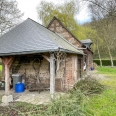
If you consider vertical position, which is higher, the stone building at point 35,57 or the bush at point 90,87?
the stone building at point 35,57

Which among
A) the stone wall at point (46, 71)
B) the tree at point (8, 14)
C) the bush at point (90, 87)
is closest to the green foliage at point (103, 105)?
the bush at point (90, 87)

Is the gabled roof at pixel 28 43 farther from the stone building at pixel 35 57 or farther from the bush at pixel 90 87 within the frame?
the bush at pixel 90 87

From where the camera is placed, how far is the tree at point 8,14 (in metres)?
13.0

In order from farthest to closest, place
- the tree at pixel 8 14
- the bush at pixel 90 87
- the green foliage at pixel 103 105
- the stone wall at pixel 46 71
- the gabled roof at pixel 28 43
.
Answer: the tree at pixel 8 14, the stone wall at pixel 46 71, the bush at pixel 90 87, the gabled roof at pixel 28 43, the green foliage at pixel 103 105

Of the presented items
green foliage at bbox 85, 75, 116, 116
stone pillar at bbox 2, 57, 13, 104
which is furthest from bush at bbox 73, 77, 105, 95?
stone pillar at bbox 2, 57, 13, 104

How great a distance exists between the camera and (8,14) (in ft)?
44.1

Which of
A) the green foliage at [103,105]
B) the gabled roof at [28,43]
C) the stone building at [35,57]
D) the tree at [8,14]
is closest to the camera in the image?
the green foliage at [103,105]

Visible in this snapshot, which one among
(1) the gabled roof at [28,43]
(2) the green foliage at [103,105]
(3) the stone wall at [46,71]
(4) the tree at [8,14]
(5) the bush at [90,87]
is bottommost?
(2) the green foliage at [103,105]

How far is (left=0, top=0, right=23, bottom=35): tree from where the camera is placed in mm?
13016

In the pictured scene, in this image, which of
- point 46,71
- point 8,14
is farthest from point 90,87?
point 8,14

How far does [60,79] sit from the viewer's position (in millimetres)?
7969

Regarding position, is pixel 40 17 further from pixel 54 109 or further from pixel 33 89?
pixel 54 109

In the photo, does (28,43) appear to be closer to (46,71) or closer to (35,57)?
(35,57)

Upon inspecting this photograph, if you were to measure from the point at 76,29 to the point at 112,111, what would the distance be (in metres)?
17.8
